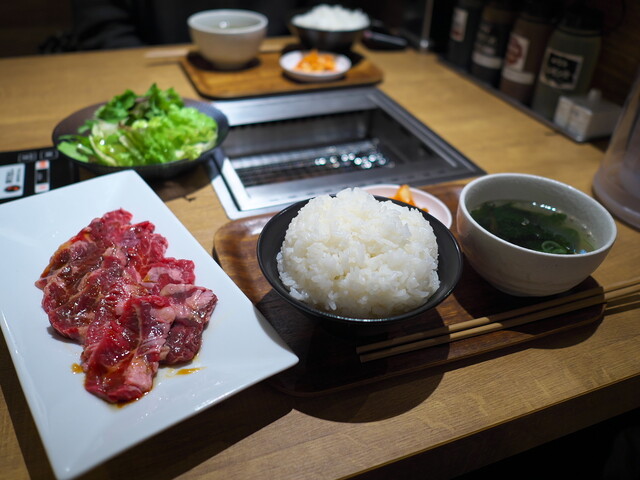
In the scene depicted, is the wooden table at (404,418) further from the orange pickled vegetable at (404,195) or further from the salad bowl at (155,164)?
the orange pickled vegetable at (404,195)

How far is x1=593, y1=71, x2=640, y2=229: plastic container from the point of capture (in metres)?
1.54

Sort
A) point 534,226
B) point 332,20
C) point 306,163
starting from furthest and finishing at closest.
Answer: point 332,20
point 306,163
point 534,226

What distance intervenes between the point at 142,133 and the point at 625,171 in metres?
1.56

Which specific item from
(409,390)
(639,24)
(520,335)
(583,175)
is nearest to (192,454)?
(409,390)

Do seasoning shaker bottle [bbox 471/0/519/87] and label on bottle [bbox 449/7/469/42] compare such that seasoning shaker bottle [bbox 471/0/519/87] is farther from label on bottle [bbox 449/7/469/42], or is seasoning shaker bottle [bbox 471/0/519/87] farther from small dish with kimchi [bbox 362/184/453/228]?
small dish with kimchi [bbox 362/184/453/228]

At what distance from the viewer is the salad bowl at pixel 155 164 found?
1470mm

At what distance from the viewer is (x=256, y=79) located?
7.54 ft

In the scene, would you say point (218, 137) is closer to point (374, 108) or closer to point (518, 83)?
point (374, 108)

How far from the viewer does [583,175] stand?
178cm

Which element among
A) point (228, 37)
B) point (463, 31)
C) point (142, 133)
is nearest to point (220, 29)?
point (228, 37)

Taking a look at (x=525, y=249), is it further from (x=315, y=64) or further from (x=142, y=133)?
(x=315, y=64)

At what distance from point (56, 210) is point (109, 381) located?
63 cm

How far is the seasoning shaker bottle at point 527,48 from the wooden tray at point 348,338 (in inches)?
49.0

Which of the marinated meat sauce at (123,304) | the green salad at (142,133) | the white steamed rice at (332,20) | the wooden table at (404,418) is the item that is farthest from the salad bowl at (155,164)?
the white steamed rice at (332,20)
